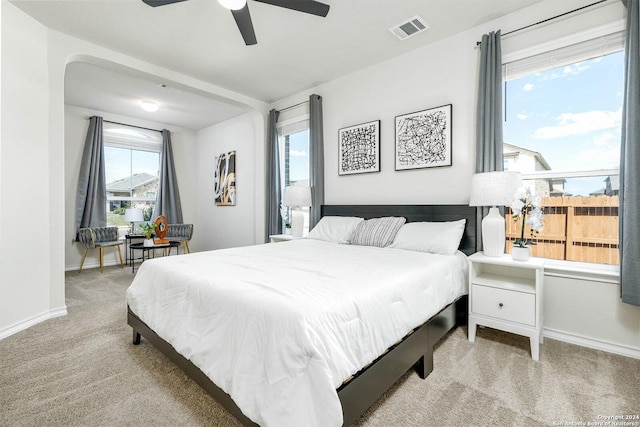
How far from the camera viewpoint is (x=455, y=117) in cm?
288

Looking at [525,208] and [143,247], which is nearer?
[525,208]

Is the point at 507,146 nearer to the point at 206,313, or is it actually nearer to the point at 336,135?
the point at 336,135

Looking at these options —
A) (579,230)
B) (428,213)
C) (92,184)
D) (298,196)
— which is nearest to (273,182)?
(298,196)

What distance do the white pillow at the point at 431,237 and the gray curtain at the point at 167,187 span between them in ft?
15.7

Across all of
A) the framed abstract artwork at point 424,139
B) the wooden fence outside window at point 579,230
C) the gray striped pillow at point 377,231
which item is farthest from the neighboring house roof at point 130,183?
the wooden fence outside window at point 579,230

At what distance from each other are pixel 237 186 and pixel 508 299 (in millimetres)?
4509

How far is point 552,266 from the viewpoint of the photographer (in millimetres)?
2285

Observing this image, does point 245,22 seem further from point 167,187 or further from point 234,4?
point 167,187

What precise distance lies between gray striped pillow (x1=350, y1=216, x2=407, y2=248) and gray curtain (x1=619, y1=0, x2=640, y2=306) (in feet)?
5.20

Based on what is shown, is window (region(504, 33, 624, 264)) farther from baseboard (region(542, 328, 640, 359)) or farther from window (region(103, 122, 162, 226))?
window (region(103, 122, 162, 226))

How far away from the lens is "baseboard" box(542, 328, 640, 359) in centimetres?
205

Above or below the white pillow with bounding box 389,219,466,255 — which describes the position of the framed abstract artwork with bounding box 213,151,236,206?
above

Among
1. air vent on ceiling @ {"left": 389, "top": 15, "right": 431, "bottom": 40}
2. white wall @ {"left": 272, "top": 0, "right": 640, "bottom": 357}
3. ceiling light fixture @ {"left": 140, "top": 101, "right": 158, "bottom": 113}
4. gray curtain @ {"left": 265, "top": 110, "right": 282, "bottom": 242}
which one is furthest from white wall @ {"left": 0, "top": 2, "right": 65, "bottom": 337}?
air vent on ceiling @ {"left": 389, "top": 15, "right": 431, "bottom": 40}

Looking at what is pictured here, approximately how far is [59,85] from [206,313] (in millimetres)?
2907
